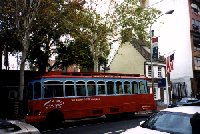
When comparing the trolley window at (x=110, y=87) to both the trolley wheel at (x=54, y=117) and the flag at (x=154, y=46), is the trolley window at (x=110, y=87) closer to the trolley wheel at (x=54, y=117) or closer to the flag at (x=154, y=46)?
the trolley wheel at (x=54, y=117)

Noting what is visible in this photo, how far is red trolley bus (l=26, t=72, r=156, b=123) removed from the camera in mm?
19391

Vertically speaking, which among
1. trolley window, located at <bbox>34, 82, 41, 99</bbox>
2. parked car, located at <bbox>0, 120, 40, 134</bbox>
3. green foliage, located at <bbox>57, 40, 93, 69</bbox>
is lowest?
parked car, located at <bbox>0, 120, 40, 134</bbox>

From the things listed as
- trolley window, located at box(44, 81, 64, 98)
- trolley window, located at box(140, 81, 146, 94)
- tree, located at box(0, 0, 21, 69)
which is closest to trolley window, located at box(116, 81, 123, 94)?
trolley window, located at box(140, 81, 146, 94)

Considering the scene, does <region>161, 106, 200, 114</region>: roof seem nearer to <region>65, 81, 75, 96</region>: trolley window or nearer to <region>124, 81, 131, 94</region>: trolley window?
<region>65, 81, 75, 96</region>: trolley window

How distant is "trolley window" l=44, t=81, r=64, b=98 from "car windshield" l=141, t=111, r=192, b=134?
11370mm

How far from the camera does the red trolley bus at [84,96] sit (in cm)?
1939

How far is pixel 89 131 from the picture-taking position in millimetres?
17500

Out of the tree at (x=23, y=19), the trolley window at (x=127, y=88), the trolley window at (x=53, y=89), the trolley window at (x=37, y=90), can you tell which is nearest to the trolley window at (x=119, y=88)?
the trolley window at (x=127, y=88)

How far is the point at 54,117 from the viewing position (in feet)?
Answer: 65.2

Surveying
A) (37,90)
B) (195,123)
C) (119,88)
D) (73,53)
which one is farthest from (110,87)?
(195,123)

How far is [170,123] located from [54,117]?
40.8 feet

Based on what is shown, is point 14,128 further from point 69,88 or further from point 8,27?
point 8,27

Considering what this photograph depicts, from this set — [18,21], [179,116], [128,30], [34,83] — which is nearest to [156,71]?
[128,30]

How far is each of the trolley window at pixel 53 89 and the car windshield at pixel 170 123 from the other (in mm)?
11370
